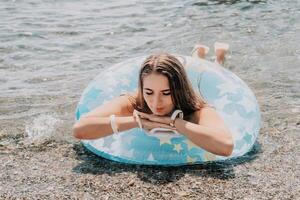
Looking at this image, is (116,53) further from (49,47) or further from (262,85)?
(262,85)

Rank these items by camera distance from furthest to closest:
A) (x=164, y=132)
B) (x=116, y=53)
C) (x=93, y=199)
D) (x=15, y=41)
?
1. (x=15, y=41)
2. (x=116, y=53)
3. (x=164, y=132)
4. (x=93, y=199)

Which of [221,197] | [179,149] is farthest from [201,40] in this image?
[221,197]

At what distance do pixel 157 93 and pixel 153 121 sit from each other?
329mm

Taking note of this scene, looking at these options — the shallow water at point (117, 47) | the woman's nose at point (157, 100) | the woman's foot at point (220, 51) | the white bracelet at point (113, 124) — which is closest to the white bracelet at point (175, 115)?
the woman's nose at point (157, 100)

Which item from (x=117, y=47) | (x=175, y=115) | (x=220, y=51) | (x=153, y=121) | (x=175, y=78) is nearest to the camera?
(x=175, y=78)

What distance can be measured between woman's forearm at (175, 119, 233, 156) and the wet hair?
0.20 meters

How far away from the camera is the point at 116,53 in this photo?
29.3ft

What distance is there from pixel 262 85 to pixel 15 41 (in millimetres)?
5021

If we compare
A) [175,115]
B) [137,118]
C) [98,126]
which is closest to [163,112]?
[175,115]

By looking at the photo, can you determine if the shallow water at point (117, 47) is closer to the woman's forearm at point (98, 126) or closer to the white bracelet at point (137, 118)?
the woman's forearm at point (98, 126)

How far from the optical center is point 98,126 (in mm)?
4434

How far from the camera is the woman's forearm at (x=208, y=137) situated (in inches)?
163

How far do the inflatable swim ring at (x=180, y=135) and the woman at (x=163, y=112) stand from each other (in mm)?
261

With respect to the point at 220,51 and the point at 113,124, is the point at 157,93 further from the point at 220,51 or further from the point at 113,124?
the point at 220,51
